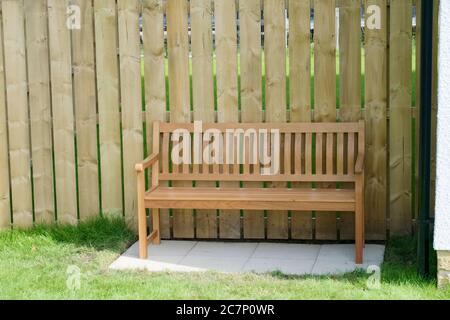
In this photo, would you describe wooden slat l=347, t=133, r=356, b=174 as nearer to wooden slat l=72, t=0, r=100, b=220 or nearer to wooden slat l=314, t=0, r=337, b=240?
wooden slat l=314, t=0, r=337, b=240

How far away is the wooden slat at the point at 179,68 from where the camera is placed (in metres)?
7.30

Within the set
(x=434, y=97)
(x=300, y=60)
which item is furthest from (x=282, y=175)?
(x=434, y=97)

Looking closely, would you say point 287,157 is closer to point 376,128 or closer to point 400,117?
point 376,128

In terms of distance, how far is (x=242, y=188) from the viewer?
7234 millimetres

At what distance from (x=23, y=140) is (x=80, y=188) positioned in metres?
0.65

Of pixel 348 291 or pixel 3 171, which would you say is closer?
pixel 348 291

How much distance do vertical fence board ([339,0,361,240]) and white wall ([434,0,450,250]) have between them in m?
1.53

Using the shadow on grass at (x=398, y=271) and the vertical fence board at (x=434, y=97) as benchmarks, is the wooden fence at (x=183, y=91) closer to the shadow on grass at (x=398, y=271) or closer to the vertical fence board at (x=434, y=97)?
the vertical fence board at (x=434, y=97)

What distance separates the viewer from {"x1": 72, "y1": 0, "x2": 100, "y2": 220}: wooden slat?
741 cm

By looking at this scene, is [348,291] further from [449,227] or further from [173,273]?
[173,273]

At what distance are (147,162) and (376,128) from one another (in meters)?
1.88

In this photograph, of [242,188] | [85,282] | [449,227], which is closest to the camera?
[449,227]

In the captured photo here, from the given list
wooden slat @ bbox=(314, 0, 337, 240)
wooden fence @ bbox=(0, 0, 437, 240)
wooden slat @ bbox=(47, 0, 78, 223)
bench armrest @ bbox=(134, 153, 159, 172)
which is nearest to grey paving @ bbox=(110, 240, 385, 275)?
wooden fence @ bbox=(0, 0, 437, 240)

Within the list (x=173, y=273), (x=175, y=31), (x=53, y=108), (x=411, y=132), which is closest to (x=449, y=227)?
(x=411, y=132)
